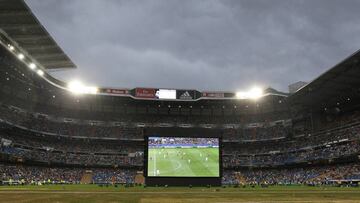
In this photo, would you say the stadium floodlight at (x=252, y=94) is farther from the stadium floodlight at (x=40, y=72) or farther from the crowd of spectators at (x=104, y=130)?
the stadium floodlight at (x=40, y=72)

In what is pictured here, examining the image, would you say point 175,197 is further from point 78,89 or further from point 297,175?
point 78,89

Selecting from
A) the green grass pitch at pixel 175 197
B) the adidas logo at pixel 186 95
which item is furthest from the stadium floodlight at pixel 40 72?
the green grass pitch at pixel 175 197

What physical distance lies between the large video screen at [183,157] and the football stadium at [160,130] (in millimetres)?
170

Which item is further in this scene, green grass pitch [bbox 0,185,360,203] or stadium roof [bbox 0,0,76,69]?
stadium roof [bbox 0,0,76,69]

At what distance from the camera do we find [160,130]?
6444cm

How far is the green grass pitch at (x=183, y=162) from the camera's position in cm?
6106

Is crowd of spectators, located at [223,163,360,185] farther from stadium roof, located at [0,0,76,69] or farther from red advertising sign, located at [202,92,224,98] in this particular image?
stadium roof, located at [0,0,76,69]

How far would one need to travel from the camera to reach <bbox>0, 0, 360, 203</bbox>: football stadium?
6319cm

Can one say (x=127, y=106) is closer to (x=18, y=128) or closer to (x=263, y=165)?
(x=18, y=128)

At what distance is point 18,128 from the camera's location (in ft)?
276

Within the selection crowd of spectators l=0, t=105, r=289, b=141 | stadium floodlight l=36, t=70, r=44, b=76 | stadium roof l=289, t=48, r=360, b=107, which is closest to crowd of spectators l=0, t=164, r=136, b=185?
crowd of spectators l=0, t=105, r=289, b=141

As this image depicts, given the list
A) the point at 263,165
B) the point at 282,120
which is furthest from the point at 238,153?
the point at 282,120

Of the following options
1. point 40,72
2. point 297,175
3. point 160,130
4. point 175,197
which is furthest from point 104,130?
point 175,197

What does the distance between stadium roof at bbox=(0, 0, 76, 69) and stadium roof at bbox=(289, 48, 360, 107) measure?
5289 cm
